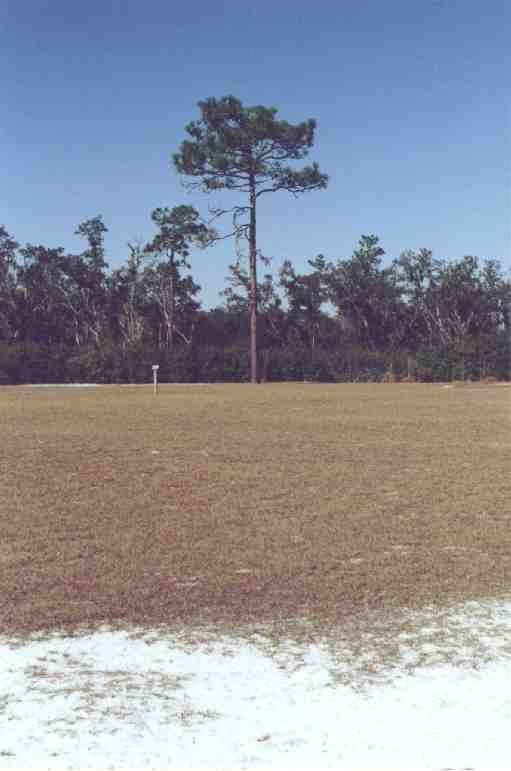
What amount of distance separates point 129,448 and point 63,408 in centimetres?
752

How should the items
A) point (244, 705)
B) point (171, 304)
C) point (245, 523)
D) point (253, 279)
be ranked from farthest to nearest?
point (171, 304), point (253, 279), point (245, 523), point (244, 705)

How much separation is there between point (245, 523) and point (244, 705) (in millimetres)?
3062

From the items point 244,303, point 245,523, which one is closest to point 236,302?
point 244,303

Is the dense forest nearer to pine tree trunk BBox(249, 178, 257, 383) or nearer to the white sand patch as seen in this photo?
pine tree trunk BBox(249, 178, 257, 383)

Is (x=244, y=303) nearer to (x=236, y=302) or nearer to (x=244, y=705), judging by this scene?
(x=236, y=302)

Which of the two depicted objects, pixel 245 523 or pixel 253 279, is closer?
pixel 245 523

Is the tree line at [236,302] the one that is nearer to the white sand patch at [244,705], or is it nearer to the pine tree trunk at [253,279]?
the pine tree trunk at [253,279]

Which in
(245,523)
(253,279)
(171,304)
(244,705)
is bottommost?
(244,705)

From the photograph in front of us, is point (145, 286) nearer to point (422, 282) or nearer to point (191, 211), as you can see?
point (191, 211)

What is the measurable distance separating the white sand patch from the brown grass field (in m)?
0.44

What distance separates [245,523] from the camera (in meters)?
6.21

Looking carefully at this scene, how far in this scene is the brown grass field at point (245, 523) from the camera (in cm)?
A: 447

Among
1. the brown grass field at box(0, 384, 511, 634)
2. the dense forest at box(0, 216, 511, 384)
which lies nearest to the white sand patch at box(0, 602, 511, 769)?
the brown grass field at box(0, 384, 511, 634)

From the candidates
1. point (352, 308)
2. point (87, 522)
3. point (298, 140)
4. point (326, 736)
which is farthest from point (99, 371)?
point (326, 736)
